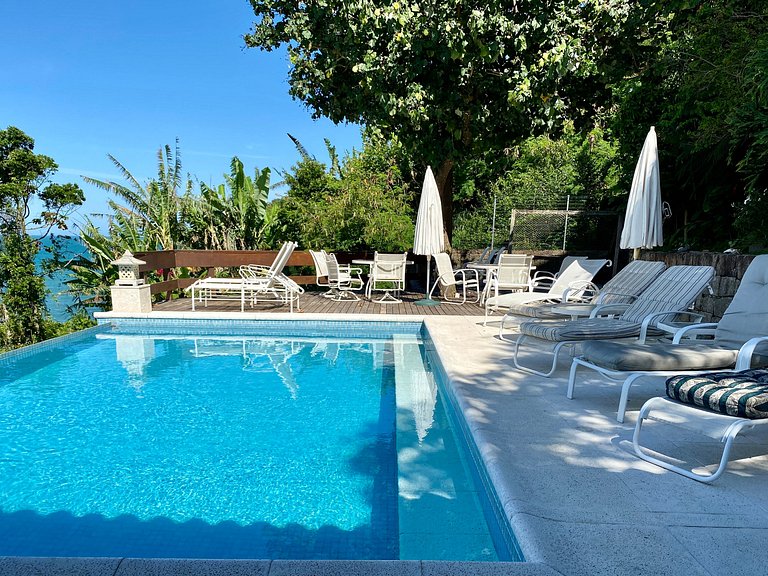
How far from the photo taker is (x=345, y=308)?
28.7ft

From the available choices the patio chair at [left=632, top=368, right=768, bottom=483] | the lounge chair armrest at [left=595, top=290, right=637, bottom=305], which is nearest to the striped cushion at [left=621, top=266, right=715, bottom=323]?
the lounge chair armrest at [left=595, top=290, right=637, bottom=305]

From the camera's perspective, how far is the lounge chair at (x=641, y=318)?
12.8 feet

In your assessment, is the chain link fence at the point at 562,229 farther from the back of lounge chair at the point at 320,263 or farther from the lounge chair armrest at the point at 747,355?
the lounge chair armrest at the point at 747,355

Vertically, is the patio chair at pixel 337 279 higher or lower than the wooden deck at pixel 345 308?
higher

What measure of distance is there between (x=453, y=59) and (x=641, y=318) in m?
5.48

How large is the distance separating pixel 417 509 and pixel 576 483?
0.83m

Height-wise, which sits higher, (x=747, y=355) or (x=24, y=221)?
(x=24, y=221)

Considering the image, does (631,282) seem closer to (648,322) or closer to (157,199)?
(648,322)

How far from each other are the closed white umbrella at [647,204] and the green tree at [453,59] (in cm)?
249

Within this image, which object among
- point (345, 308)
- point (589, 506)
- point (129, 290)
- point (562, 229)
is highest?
point (562, 229)

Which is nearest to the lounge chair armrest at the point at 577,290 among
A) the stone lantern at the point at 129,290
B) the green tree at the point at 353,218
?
the green tree at the point at 353,218

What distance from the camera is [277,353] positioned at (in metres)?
6.41

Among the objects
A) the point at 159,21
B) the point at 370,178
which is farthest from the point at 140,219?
the point at 159,21

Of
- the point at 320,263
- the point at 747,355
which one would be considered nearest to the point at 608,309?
the point at 747,355
